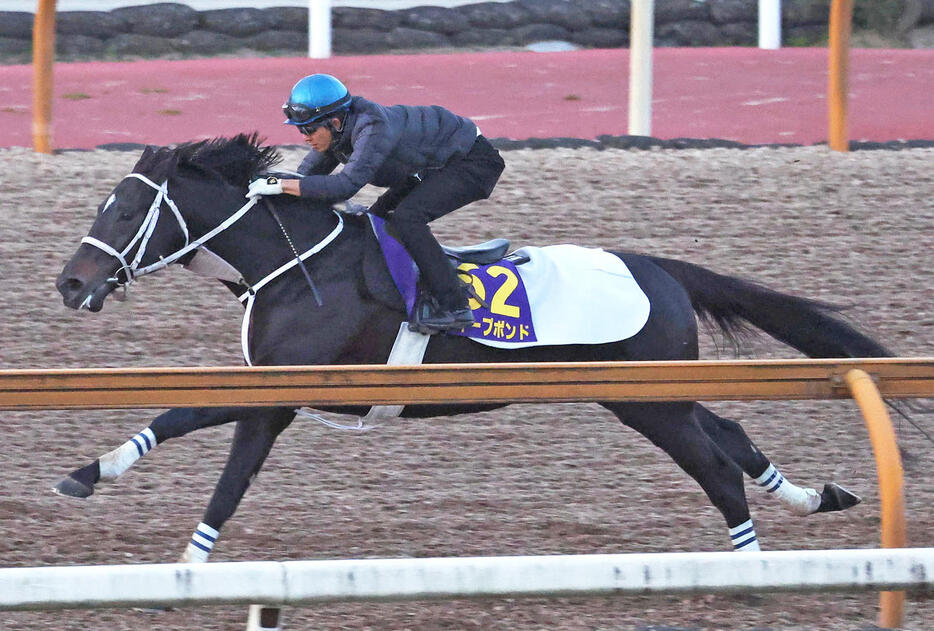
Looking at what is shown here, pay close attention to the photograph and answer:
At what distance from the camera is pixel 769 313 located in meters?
5.20

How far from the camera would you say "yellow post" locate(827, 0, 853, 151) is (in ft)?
26.2

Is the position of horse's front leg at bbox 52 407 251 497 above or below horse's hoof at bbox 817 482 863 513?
above

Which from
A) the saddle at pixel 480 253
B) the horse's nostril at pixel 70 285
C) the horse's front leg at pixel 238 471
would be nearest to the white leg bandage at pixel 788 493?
the saddle at pixel 480 253

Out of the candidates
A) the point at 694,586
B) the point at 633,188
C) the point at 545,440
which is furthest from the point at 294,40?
the point at 694,586

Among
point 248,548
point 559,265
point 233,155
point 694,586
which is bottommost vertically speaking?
point 248,548

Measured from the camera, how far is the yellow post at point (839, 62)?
26.2 feet

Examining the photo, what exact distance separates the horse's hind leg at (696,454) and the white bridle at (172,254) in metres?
1.25

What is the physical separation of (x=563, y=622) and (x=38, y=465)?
8.17ft

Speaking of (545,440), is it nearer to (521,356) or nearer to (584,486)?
(584,486)

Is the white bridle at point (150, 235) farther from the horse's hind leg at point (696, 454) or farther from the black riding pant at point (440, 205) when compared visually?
the horse's hind leg at point (696, 454)

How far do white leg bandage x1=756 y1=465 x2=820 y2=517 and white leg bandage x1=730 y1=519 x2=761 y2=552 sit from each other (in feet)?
1.24

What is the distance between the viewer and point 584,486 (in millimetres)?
5676

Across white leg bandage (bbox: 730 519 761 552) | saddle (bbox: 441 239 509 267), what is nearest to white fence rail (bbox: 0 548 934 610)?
white leg bandage (bbox: 730 519 761 552)

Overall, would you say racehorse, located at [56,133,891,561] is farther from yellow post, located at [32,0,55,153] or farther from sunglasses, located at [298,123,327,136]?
yellow post, located at [32,0,55,153]
